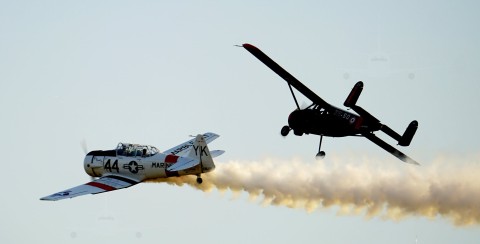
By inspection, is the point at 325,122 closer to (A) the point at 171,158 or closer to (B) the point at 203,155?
(B) the point at 203,155

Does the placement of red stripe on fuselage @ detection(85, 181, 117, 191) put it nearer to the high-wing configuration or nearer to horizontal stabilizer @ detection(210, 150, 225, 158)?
the high-wing configuration

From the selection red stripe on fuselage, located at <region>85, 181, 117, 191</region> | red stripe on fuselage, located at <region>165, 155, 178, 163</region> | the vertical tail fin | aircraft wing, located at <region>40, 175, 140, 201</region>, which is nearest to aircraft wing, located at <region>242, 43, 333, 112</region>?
the vertical tail fin

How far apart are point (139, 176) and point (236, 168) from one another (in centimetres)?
467

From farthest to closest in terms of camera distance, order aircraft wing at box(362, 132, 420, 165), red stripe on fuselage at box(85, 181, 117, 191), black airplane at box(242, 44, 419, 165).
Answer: aircraft wing at box(362, 132, 420, 165) → red stripe on fuselage at box(85, 181, 117, 191) → black airplane at box(242, 44, 419, 165)

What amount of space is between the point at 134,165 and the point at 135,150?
2.44 ft

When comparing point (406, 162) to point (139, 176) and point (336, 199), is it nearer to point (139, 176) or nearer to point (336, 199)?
point (336, 199)

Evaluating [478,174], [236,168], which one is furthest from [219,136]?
[478,174]

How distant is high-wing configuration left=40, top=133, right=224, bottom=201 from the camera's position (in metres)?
93.4

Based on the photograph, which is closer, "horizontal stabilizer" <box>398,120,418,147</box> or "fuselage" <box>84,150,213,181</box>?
"horizontal stabilizer" <box>398,120,418,147</box>

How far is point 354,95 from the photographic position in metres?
91.8

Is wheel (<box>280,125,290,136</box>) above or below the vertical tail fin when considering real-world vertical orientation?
above

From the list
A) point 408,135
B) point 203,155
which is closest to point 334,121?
point 408,135

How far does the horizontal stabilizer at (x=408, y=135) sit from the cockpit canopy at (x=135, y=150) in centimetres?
1095


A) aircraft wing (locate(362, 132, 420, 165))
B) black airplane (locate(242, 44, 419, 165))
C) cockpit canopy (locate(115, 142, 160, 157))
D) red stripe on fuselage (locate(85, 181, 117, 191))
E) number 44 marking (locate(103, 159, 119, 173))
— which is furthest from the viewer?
number 44 marking (locate(103, 159, 119, 173))
